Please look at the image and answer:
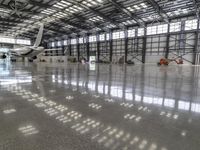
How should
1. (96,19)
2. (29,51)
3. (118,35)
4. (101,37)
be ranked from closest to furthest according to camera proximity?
(29,51), (96,19), (118,35), (101,37)

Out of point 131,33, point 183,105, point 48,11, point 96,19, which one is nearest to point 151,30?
point 131,33

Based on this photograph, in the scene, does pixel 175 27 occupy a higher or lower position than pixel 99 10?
lower

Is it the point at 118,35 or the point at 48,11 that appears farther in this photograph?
the point at 118,35

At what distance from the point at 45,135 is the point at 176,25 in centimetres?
3607

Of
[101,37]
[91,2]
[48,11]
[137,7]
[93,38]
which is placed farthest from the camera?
[93,38]

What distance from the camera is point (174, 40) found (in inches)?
1282

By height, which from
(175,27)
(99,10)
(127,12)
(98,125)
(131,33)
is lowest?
(98,125)

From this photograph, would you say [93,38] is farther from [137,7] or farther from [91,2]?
[137,7]

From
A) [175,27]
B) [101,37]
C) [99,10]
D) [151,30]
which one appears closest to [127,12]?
[99,10]

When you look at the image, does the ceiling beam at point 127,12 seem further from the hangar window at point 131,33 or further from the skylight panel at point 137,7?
the hangar window at point 131,33

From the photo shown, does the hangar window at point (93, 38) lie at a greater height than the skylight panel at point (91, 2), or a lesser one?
lesser

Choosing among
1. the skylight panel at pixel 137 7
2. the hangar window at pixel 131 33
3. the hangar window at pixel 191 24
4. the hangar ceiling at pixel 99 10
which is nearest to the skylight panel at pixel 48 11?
the hangar ceiling at pixel 99 10

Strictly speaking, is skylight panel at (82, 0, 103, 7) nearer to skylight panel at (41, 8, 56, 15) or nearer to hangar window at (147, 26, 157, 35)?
skylight panel at (41, 8, 56, 15)

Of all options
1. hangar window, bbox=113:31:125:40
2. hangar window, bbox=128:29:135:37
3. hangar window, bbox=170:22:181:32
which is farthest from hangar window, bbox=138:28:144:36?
hangar window, bbox=170:22:181:32
